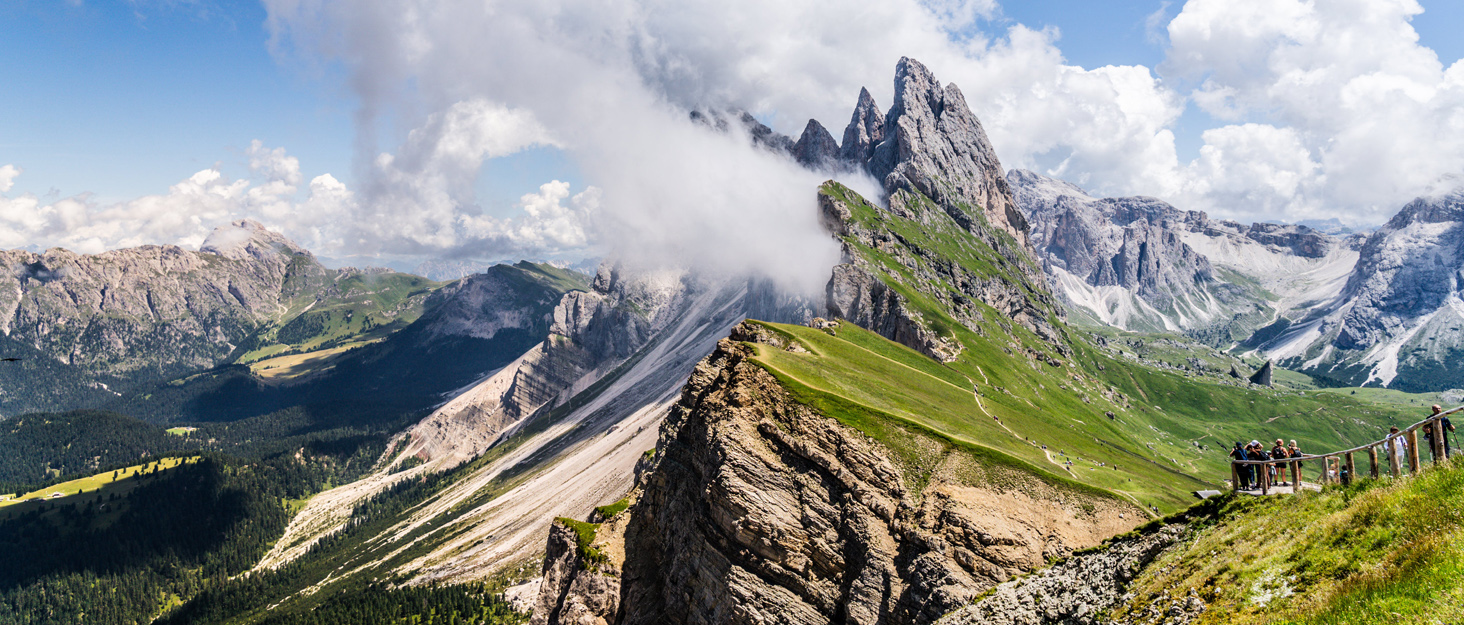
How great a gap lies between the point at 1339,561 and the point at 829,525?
40.1 meters

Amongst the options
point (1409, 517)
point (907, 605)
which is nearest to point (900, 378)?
point (907, 605)

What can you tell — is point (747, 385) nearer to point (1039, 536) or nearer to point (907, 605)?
point (907, 605)

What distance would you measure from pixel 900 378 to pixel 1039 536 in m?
43.8

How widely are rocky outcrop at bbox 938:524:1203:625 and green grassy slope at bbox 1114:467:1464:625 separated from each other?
8.65 ft

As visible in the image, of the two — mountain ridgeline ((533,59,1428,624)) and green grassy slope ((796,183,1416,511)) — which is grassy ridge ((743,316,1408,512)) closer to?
green grassy slope ((796,183,1416,511))

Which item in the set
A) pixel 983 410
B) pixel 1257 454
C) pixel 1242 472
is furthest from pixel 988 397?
pixel 1242 472

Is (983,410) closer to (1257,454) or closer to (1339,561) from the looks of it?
(1257,454)

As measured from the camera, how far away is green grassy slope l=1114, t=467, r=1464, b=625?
48.1 ft

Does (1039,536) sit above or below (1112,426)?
above

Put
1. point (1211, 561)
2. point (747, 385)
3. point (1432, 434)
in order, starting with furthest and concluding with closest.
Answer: point (747, 385)
point (1211, 561)
point (1432, 434)

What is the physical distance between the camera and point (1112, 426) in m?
170

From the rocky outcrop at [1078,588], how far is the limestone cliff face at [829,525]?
12.1m

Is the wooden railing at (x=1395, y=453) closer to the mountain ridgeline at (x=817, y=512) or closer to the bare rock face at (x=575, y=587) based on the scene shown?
the mountain ridgeline at (x=817, y=512)

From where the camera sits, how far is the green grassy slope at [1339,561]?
48.1 feet
